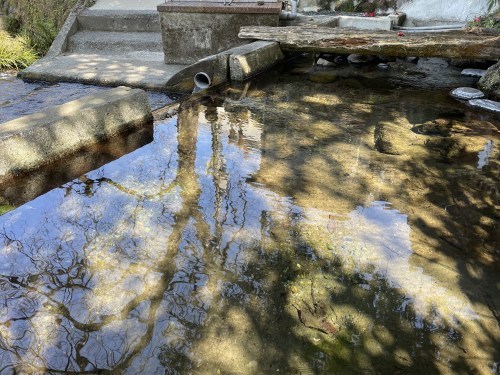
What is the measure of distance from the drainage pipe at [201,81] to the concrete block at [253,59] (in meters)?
0.40

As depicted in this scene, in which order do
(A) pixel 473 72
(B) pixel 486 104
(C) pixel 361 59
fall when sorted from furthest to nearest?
(C) pixel 361 59 < (A) pixel 473 72 < (B) pixel 486 104

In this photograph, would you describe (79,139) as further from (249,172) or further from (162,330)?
(162,330)

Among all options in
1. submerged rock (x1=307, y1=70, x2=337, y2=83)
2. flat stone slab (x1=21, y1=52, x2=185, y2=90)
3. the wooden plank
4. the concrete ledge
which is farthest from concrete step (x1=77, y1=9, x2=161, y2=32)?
submerged rock (x1=307, y1=70, x2=337, y2=83)

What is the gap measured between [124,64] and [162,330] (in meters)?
7.23

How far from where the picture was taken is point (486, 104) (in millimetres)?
5648

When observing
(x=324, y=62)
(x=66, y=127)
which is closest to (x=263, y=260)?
(x=66, y=127)

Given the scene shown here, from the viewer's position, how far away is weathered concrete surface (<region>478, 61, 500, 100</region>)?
20.3 feet

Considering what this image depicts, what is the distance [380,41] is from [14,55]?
25.5 ft

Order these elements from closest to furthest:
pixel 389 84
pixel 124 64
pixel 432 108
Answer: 1. pixel 432 108
2. pixel 389 84
3. pixel 124 64

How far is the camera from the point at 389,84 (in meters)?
6.73

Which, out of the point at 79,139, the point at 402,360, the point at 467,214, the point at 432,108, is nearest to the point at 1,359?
the point at 402,360

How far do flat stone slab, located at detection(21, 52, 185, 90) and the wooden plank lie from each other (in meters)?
1.82

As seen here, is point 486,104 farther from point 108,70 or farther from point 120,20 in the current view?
point 120,20

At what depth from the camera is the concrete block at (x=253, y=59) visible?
647 centimetres
